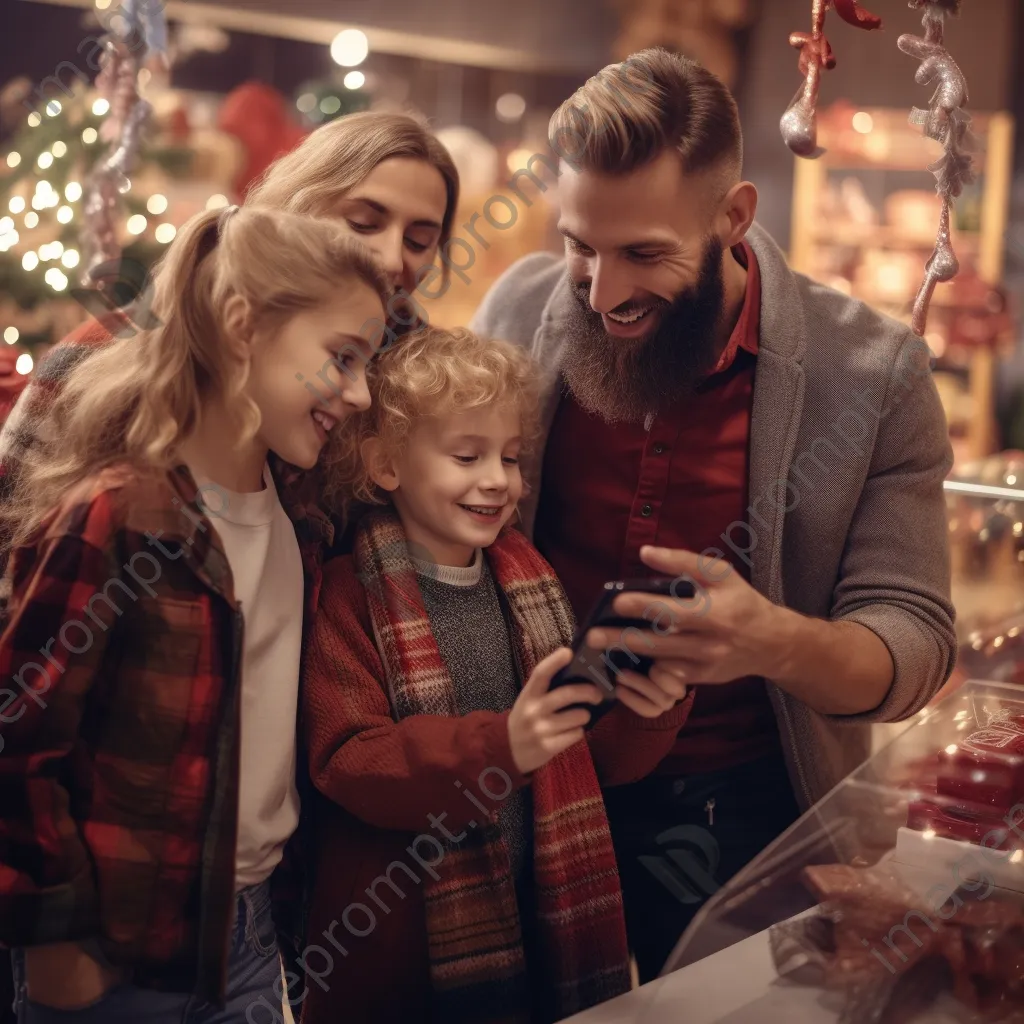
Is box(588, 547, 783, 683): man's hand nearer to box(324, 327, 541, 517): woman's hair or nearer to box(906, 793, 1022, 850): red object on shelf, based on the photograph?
box(906, 793, 1022, 850): red object on shelf

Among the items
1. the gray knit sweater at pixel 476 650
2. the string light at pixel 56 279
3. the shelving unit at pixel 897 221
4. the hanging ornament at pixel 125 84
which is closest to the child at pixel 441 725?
the gray knit sweater at pixel 476 650

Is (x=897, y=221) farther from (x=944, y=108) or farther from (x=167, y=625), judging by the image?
(x=167, y=625)

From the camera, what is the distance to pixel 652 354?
5.85ft

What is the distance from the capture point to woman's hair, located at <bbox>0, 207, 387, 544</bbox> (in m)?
1.36

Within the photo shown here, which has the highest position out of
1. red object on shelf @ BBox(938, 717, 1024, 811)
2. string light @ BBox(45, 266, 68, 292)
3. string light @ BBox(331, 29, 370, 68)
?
string light @ BBox(331, 29, 370, 68)

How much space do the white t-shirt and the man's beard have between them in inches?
22.2

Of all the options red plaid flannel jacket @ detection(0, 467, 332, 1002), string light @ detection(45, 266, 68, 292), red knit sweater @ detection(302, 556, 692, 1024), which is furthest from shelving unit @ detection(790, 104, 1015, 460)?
red plaid flannel jacket @ detection(0, 467, 332, 1002)

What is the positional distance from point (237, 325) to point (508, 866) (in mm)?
772

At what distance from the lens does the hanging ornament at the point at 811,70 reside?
1628mm

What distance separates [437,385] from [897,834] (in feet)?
2.69

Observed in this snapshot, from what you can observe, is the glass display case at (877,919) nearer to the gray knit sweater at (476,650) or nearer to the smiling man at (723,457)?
the smiling man at (723,457)

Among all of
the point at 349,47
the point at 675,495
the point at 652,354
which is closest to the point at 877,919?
the point at 675,495

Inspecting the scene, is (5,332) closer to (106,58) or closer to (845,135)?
(106,58)

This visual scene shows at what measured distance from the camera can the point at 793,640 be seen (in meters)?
1.53
